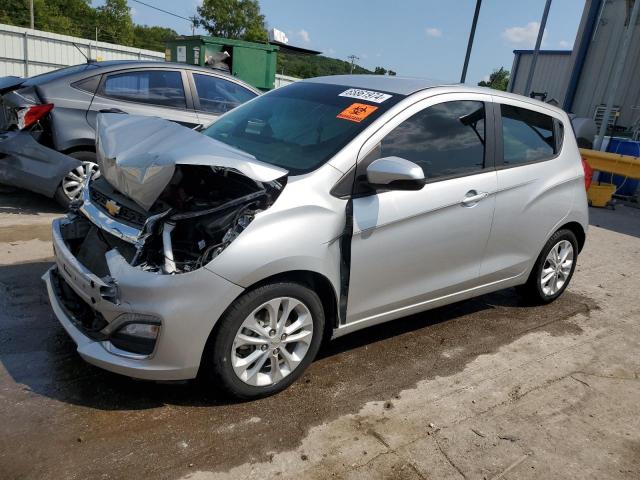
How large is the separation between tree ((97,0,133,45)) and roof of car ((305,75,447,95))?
63700 mm

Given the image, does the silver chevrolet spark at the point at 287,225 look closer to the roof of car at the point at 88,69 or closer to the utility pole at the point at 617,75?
the roof of car at the point at 88,69

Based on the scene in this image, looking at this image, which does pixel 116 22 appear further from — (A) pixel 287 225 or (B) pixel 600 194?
(A) pixel 287 225

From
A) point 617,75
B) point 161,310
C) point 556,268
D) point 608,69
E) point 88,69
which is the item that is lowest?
point 556,268

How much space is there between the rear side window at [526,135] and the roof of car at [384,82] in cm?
65

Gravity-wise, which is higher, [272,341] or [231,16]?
[231,16]

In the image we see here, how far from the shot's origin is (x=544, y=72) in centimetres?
2338

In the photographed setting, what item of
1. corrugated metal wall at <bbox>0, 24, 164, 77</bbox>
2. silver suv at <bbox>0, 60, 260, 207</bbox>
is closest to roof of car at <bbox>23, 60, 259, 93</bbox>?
silver suv at <bbox>0, 60, 260, 207</bbox>

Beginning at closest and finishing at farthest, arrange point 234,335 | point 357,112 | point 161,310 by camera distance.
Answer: point 161,310 < point 234,335 < point 357,112

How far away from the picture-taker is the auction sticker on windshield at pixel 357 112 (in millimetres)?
3422

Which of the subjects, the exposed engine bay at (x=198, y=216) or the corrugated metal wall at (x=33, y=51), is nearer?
the exposed engine bay at (x=198, y=216)

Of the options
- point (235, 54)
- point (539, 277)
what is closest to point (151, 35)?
point (235, 54)

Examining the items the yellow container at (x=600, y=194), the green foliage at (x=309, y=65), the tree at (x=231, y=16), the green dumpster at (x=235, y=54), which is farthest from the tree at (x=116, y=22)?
the yellow container at (x=600, y=194)

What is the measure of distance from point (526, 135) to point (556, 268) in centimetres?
127

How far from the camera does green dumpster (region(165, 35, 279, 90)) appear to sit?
46.4 ft
